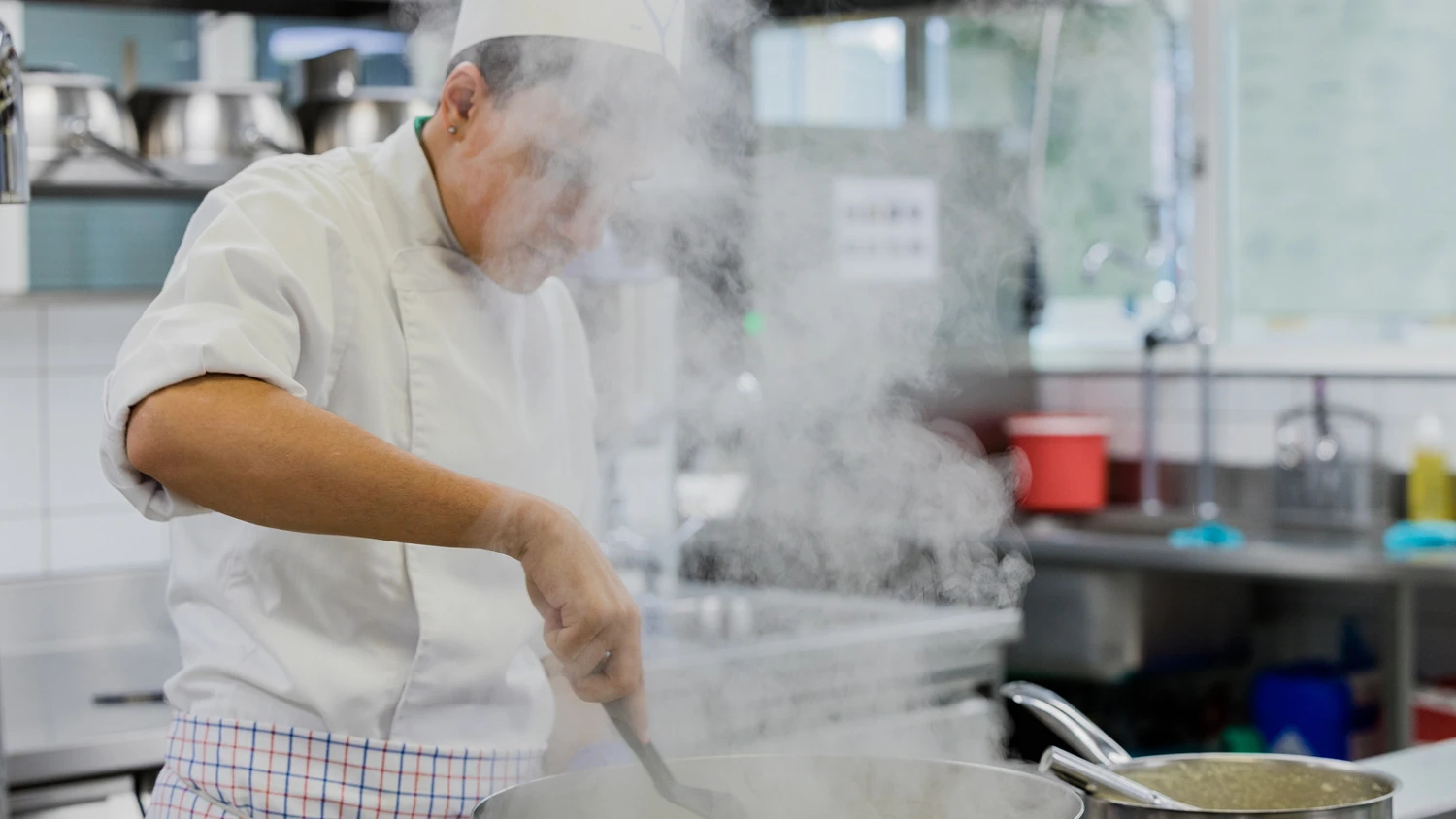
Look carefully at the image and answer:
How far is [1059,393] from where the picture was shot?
4.63 metres

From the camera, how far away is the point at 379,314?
4.32 feet

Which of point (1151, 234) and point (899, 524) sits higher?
point (1151, 234)

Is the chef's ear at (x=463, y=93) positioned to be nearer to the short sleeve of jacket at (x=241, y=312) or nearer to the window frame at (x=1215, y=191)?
the short sleeve of jacket at (x=241, y=312)

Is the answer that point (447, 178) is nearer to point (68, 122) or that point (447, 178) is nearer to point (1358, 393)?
point (68, 122)

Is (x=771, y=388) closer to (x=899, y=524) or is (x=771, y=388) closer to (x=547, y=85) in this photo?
(x=899, y=524)

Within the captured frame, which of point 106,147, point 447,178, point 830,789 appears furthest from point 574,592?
point 106,147

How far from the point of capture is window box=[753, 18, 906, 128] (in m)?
4.69

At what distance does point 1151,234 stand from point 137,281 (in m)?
2.56

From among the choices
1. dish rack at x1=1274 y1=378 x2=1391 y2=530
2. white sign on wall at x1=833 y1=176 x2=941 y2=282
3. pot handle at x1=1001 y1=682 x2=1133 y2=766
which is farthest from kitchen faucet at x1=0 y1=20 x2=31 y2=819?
dish rack at x1=1274 y1=378 x2=1391 y2=530

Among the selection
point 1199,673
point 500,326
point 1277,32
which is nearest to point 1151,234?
point 1277,32

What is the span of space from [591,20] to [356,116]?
1.46m

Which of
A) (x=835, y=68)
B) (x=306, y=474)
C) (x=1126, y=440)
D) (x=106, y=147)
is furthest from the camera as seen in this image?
(x=835, y=68)

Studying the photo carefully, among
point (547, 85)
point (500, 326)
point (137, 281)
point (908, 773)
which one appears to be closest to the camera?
point (908, 773)

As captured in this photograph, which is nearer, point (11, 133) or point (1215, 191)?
point (11, 133)
